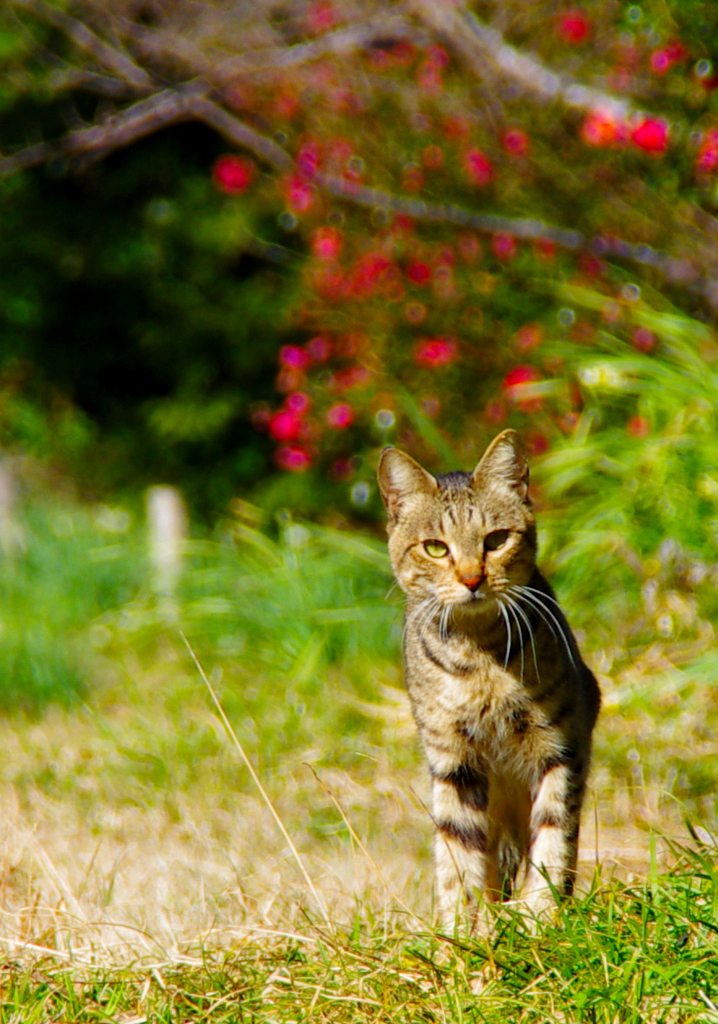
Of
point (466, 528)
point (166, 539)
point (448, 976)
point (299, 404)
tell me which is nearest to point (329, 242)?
point (299, 404)

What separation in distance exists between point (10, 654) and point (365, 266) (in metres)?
2.68

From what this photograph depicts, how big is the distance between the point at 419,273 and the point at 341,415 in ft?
2.64

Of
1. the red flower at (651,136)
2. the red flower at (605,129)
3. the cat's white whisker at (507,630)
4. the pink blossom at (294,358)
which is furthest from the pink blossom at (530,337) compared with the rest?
the cat's white whisker at (507,630)

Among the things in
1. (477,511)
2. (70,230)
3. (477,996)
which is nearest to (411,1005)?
(477,996)

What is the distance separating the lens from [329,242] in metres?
6.54

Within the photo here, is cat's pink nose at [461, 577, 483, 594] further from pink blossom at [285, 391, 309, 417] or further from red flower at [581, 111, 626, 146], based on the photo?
pink blossom at [285, 391, 309, 417]

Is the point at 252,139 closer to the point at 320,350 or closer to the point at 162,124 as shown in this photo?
the point at 162,124

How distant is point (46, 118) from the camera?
29.3ft

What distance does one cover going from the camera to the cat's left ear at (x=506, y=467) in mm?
2697

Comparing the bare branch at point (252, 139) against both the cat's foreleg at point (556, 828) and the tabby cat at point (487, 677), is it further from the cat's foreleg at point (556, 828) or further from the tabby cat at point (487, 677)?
the cat's foreleg at point (556, 828)

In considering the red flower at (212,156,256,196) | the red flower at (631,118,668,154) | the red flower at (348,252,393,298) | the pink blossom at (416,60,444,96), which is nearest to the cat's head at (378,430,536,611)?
the red flower at (631,118,668,154)

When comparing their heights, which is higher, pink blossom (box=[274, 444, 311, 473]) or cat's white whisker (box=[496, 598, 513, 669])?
cat's white whisker (box=[496, 598, 513, 669])

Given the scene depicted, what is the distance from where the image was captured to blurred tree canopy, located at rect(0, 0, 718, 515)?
5.24 meters

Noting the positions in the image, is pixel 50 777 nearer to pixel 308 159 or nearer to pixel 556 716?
pixel 556 716
